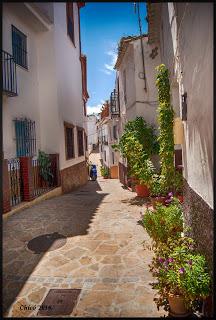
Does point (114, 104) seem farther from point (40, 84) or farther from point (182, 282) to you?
point (182, 282)

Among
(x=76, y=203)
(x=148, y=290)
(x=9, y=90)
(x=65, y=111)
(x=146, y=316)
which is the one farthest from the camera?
(x=65, y=111)

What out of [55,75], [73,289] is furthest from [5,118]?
[73,289]

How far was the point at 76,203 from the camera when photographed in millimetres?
11461

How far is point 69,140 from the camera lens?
16.0m

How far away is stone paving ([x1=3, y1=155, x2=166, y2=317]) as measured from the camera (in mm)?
4414

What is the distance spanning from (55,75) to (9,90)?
3568 millimetres

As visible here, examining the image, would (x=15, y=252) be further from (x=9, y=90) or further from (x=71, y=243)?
(x=9, y=90)

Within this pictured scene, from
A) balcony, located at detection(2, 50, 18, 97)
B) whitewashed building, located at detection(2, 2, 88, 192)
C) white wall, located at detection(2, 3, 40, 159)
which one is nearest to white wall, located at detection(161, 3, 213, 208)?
balcony, located at detection(2, 50, 18, 97)

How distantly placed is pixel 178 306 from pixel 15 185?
7622 mm

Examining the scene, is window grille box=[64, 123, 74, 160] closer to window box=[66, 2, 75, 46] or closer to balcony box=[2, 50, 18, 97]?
balcony box=[2, 50, 18, 97]

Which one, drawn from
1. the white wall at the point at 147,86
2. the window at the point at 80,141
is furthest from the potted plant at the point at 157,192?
the window at the point at 80,141

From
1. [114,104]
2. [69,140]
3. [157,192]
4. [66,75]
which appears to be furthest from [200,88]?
[114,104]

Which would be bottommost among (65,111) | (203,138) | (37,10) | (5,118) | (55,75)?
(203,138)

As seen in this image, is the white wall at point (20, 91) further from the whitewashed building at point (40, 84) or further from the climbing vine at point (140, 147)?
the climbing vine at point (140, 147)
